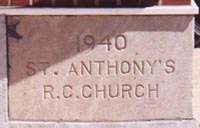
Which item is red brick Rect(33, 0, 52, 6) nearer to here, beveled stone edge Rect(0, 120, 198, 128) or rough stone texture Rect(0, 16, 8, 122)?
rough stone texture Rect(0, 16, 8, 122)

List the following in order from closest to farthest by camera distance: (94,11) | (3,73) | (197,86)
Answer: (94,11) < (3,73) < (197,86)

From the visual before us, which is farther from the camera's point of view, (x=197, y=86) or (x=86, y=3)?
(x=197, y=86)

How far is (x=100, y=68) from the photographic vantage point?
536cm

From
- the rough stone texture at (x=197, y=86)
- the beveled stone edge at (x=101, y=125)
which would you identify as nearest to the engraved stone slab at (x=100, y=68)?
the beveled stone edge at (x=101, y=125)

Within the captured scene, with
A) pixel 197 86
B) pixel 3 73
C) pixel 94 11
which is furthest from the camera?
pixel 197 86

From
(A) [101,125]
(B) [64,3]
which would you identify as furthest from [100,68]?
(B) [64,3]

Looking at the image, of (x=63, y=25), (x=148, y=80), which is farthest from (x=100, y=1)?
(x=148, y=80)

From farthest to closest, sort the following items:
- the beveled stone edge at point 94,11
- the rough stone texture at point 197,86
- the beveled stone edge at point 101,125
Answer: the rough stone texture at point 197,86
the beveled stone edge at point 101,125
the beveled stone edge at point 94,11

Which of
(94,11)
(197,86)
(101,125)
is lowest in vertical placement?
(197,86)

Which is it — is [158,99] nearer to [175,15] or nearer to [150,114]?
[150,114]

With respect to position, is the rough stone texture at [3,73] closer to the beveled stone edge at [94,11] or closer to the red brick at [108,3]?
the beveled stone edge at [94,11]

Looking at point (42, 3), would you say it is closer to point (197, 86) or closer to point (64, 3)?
point (64, 3)

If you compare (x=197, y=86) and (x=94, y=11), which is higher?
(x=94, y=11)

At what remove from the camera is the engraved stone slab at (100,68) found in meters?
5.29
